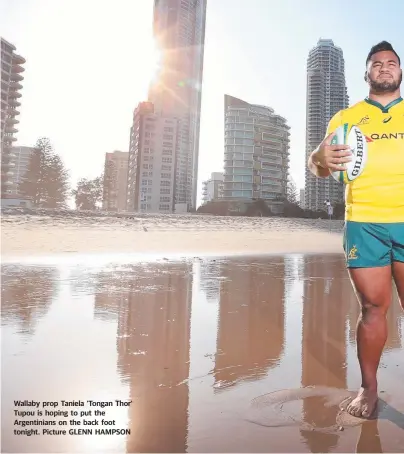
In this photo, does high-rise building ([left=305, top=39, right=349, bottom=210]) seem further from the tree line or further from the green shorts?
the green shorts

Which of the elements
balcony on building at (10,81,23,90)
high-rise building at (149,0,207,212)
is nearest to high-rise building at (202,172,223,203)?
high-rise building at (149,0,207,212)

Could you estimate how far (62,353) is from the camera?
9.15 feet

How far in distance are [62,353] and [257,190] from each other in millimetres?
99672

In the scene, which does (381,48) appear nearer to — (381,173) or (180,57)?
(381,173)

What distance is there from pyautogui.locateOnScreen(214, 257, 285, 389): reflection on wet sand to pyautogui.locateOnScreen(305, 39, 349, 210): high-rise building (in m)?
93.8

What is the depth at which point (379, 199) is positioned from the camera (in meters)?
2.03

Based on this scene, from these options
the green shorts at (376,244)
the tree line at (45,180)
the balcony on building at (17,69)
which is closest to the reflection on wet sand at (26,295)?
the green shorts at (376,244)

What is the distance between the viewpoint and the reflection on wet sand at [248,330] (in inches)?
100

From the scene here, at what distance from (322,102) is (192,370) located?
365 feet

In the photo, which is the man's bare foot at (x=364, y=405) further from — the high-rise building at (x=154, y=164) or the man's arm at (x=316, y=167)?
the high-rise building at (x=154, y=164)

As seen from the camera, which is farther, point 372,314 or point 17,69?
point 17,69

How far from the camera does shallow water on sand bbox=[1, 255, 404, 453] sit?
1.67 meters

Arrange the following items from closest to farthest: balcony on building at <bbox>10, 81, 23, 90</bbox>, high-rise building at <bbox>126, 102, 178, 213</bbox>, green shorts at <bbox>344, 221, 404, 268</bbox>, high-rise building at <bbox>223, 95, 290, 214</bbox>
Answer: green shorts at <bbox>344, 221, 404, 268</bbox> → balcony on building at <bbox>10, 81, 23, 90</bbox> → high-rise building at <bbox>223, 95, 290, 214</bbox> → high-rise building at <bbox>126, 102, 178, 213</bbox>

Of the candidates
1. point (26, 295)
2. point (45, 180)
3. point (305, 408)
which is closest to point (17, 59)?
point (45, 180)
